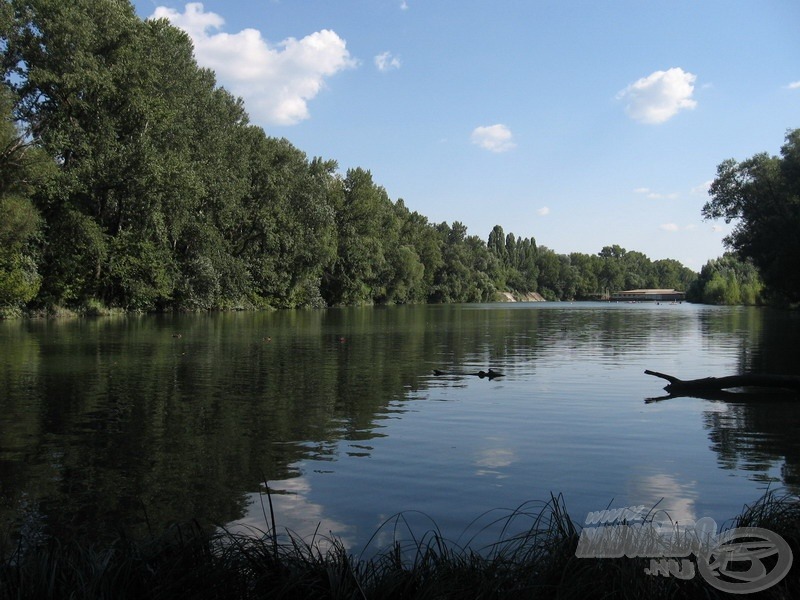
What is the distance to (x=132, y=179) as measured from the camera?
52188 mm

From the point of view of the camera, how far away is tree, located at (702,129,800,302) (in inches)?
2295

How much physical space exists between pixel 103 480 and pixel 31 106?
50.5 metres

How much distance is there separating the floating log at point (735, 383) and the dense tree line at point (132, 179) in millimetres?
37420

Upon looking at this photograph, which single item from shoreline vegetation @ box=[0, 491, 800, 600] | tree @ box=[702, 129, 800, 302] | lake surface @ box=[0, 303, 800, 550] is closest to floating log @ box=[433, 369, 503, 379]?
lake surface @ box=[0, 303, 800, 550]

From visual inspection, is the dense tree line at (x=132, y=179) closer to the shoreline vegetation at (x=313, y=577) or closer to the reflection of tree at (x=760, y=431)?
the reflection of tree at (x=760, y=431)

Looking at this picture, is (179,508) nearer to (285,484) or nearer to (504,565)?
(285,484)

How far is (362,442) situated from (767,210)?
68.4m

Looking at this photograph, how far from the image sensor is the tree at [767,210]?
58281mm

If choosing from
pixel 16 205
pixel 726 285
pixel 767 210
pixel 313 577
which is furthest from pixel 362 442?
pixel 726 285

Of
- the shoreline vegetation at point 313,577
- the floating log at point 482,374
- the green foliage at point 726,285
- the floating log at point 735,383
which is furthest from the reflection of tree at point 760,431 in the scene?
the green foliage at point 726,285

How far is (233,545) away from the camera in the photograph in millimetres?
5359

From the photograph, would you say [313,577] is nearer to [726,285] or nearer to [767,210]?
[767,210]

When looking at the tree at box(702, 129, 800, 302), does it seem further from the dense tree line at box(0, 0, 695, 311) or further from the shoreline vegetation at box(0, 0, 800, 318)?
the dense tree line at box(0, 0, 695, 311)

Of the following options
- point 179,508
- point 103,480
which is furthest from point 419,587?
point 103,480
